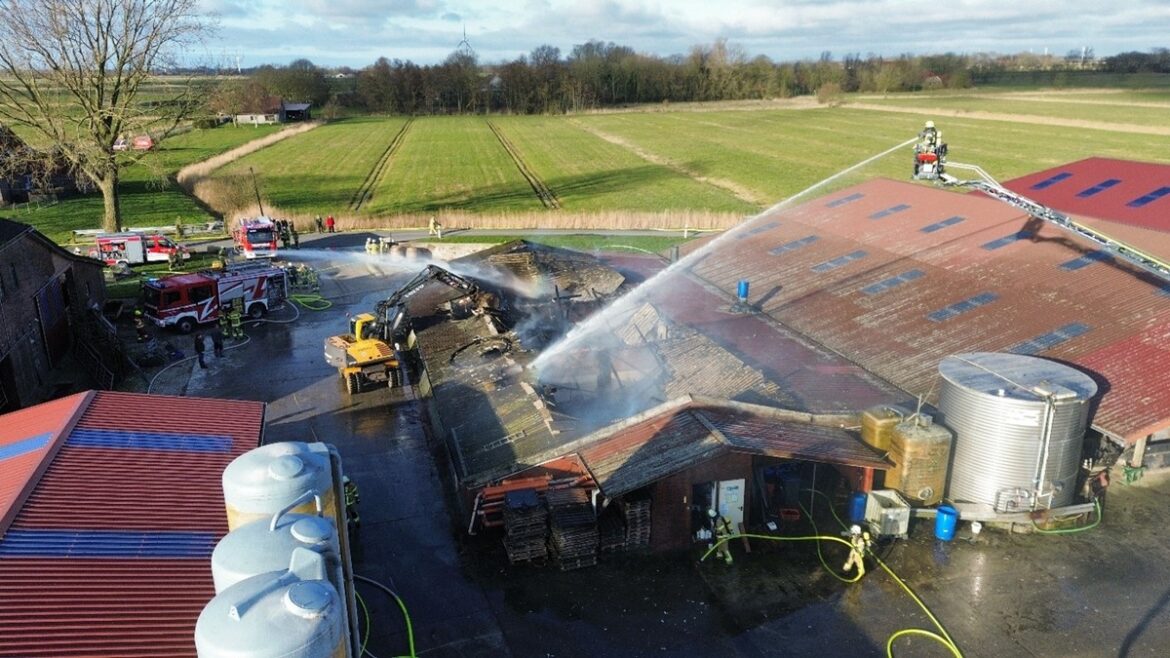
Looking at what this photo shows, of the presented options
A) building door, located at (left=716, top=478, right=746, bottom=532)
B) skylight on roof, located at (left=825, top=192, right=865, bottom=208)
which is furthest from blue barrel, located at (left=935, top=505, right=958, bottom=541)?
skylight on roof, located at (left=825, top=192, right=865, bottom=208)

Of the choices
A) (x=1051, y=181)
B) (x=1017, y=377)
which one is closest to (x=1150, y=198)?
(x=1051, y=181)

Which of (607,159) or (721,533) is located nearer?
(721,533)

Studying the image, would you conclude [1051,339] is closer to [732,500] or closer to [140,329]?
[732,500]

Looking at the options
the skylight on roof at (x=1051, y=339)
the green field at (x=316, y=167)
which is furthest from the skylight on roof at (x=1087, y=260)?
the green field at (x=316, y=167)

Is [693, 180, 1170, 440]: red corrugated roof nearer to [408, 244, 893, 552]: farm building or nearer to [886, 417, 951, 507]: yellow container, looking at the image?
[408, 244, 893, 552]: farm building

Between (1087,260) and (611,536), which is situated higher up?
(1087,260)

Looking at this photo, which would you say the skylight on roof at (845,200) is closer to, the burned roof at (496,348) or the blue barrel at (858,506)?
the burned roof at (496,348)
